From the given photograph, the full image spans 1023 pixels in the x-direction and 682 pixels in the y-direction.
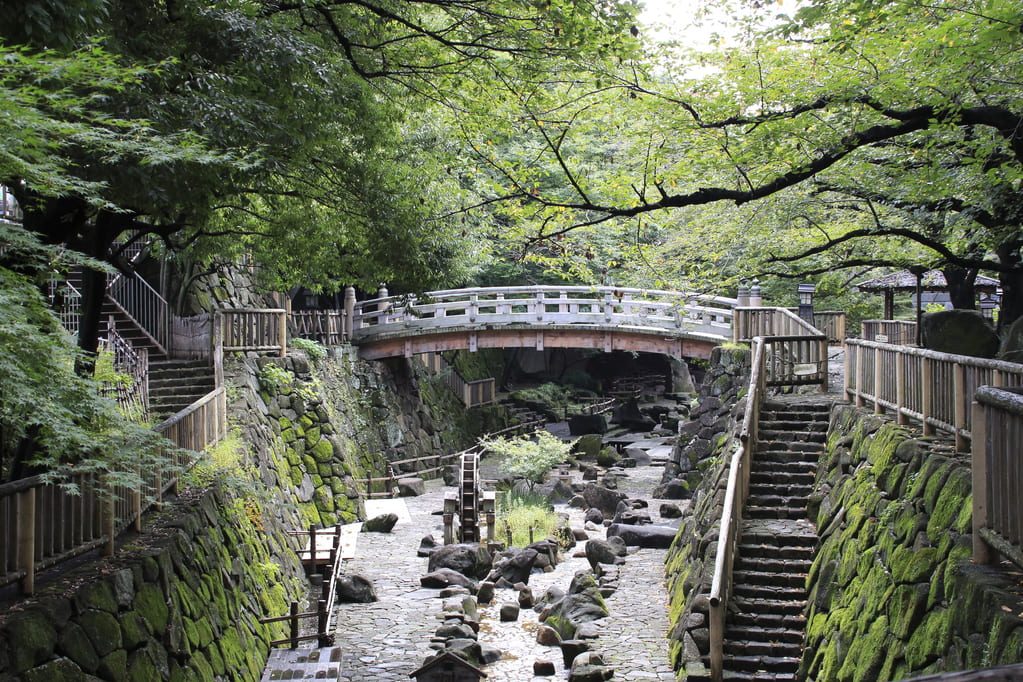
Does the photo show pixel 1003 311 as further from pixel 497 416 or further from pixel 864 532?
pixel 497 416

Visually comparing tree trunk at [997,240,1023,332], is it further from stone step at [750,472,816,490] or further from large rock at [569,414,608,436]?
large rock at [569,414,608,436]

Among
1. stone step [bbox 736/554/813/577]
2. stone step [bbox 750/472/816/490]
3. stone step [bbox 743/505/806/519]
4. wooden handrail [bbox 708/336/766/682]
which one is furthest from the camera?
stone step [bbox 750/472/816/490]

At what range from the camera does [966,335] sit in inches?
451

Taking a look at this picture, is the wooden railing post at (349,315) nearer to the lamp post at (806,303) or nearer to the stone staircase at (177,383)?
the stone staircase at (177,383)

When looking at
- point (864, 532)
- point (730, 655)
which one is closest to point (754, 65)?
point (864, 532)

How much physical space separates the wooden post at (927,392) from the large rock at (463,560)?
915 cm

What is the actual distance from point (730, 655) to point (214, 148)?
7.97 m

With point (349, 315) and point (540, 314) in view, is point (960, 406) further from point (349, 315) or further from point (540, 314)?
point (349, 315)

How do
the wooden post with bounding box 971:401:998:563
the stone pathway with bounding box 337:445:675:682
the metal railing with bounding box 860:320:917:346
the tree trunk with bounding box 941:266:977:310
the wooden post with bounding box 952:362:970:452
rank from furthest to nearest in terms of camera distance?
1. the metal railing with bounding box 860:320:917:346
2. the tree trunk with bounding box 941:266:977:310
3. the stone pathway with bounding box 337:445:675:682
4. the wooden post with bounding box 952:362:970:452
5. the wooden post with bounding box 971:401:998:563

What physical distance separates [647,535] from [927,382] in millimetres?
8993

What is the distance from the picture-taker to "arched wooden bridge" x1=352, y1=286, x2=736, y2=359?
23328 mm

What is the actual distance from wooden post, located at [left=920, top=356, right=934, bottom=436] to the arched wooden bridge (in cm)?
1418

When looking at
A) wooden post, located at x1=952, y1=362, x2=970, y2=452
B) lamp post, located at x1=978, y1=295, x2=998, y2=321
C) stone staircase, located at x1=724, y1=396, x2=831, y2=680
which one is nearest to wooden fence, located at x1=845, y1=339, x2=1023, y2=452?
wooden post, located at x1=952, y1=362, x2=970, y2=452

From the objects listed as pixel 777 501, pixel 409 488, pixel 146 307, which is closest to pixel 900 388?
pixel 777 501
